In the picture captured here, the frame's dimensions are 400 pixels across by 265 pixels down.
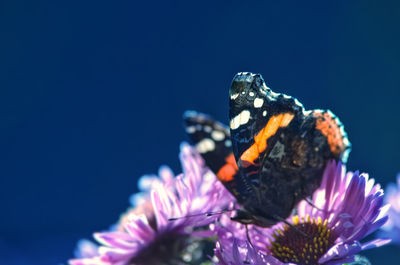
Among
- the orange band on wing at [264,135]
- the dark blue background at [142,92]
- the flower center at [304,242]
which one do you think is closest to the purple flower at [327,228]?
the flower center at [304,242]

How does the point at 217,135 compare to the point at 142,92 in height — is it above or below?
below

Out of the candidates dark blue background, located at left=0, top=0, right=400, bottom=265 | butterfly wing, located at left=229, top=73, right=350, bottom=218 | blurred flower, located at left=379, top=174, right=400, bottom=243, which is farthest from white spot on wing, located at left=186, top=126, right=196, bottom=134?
dark blue background, located at left=0, top=0, right=400, bottom=265

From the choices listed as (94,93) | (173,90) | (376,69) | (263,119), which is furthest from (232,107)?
(376,69)

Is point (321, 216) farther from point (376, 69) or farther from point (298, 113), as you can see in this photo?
Answer: point (376, 69)

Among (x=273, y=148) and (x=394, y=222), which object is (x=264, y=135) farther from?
(x=394, y=222)

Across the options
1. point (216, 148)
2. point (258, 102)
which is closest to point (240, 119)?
point (258, 102)

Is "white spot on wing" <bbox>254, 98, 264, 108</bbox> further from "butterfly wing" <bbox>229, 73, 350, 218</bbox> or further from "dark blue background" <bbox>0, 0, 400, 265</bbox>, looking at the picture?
"dark blue background" <bbox>0, 0, 400, 265</bbox>
